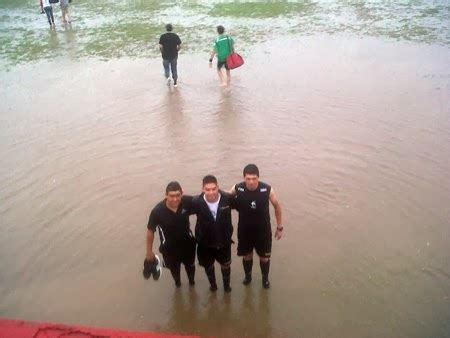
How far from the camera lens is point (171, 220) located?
4.58m

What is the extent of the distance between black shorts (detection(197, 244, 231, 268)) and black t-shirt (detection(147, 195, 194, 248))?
329mm

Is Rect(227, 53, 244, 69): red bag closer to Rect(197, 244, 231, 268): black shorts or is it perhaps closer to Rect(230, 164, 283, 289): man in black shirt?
Rect(230, 164, 283, 289): man in black shirt

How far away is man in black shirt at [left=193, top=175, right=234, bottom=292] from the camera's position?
179 inches

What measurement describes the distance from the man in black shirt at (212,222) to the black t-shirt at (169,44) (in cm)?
738

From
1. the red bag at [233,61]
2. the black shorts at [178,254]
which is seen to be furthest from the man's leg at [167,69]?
the black shorts at [178,254]

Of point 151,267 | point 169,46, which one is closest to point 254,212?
point 151,267

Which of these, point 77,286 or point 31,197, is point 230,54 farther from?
point 77,286

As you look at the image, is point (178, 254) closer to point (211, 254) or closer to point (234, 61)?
point (211, 254)

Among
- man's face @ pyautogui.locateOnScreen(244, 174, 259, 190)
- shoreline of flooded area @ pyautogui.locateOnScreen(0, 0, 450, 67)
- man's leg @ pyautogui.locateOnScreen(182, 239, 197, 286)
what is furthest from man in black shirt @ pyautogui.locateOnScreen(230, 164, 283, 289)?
shoreline of flooded area @ pyautogui.locateOnScreen(0, 0, 450, 67)

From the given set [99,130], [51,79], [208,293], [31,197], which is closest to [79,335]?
[208,293]

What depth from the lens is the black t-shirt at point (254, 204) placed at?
467cm

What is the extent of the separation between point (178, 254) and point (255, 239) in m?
0.89

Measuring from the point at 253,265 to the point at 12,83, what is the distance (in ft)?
33.8

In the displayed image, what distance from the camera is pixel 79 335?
11.6 feet
